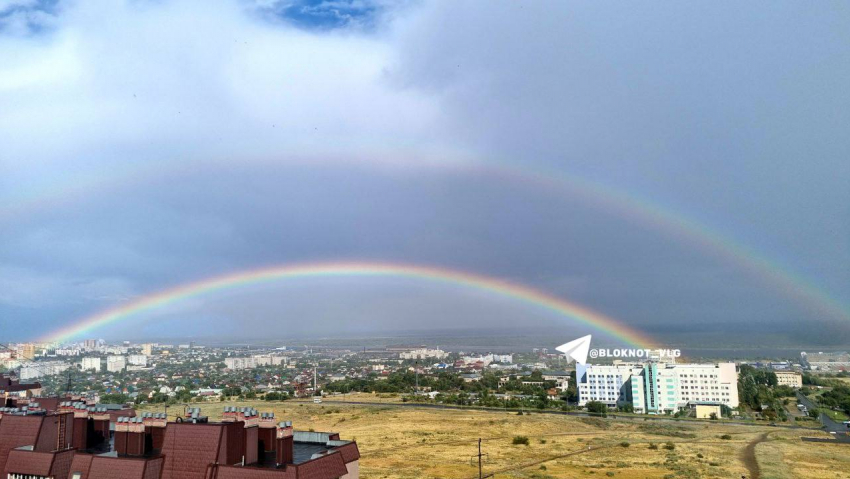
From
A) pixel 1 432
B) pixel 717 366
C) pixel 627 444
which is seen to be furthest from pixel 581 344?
pixel 1 432

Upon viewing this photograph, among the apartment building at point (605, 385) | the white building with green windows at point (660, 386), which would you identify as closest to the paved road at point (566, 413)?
the white building with green windows at point (660, 386)

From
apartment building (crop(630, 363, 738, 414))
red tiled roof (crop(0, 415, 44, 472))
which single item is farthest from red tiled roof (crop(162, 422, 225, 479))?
apartment building (crop(630, 363, 738, 414))

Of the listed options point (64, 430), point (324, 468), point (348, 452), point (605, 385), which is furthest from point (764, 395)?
point (64, 430)

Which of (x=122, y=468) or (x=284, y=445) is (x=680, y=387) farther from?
(x=122, y=468)

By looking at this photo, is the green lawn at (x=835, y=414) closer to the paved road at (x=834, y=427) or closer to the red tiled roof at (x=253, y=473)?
the paved road at (x=834, y=427)

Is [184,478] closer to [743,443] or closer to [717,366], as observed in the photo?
[743,443]
